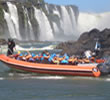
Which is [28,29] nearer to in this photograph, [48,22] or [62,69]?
[48,22]

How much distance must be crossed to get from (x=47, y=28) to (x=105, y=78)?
8227cm

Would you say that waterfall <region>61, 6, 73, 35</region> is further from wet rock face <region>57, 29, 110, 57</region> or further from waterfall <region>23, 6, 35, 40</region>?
wet rock face <region>57, 29, 110, 57</region>

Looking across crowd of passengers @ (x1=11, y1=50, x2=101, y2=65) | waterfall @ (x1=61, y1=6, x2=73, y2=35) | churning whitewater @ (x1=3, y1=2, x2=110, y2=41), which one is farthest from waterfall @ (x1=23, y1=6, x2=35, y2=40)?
crowd of passengers @ (x1=11, y1=50, x2=101, y2=65)

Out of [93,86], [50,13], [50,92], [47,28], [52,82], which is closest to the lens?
[50,92]

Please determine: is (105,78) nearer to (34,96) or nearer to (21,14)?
(34,96)

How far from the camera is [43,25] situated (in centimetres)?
9969

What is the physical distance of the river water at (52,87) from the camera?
15.8 m

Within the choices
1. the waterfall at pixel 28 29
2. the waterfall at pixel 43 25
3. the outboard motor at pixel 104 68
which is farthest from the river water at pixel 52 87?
the waterfall at pixel 43 25

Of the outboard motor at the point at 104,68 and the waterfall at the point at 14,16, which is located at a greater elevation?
the waterfall at the point at 14,16

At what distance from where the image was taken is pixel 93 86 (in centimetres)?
1794

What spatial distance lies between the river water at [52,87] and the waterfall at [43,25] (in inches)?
3041

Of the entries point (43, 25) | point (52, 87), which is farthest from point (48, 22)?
point (52, 87)

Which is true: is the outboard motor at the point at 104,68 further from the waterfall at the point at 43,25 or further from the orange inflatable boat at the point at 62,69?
the waterfall at the point at 43,25

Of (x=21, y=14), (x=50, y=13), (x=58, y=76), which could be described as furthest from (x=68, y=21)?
(x=58, y=76)
